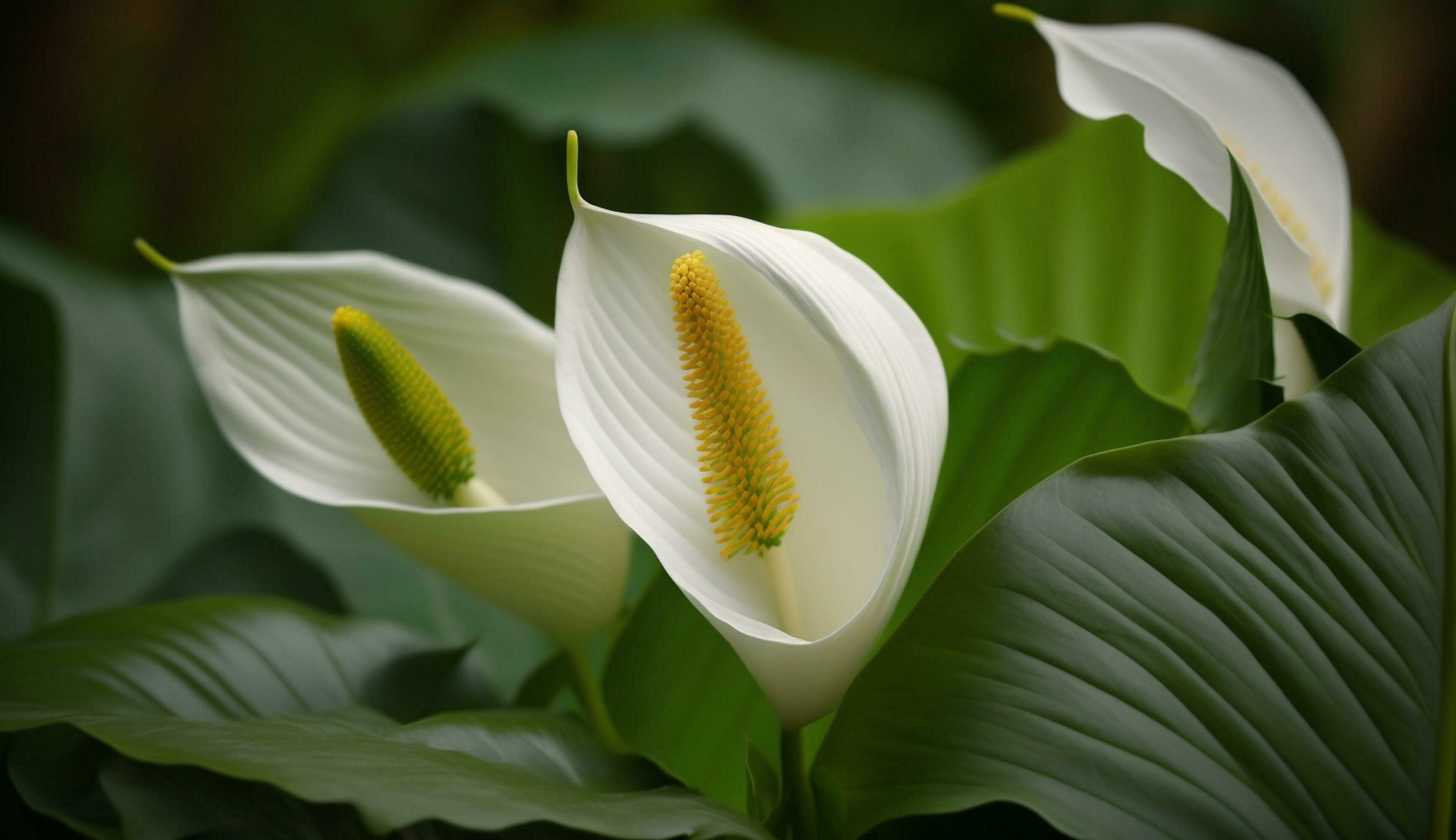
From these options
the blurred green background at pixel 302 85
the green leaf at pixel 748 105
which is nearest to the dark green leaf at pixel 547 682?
the green leaf at pixel 748 105

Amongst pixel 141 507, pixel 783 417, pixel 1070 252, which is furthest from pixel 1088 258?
pixel 141 507

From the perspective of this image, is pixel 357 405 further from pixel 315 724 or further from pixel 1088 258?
pixel 1088 258

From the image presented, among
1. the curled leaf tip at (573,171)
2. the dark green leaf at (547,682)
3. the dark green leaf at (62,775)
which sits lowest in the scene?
the dark green leaf at (547,682)

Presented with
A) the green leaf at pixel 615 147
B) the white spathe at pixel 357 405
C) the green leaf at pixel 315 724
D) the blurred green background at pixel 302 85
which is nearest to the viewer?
the green leaf at pixel 315 724

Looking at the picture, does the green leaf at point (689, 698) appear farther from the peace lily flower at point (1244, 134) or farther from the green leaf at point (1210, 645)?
the peace lily flower at point (1244, 134)

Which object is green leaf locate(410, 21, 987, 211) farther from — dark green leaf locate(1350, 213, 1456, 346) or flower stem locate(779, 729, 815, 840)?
flower stem locate(779, 729, 815, 840)

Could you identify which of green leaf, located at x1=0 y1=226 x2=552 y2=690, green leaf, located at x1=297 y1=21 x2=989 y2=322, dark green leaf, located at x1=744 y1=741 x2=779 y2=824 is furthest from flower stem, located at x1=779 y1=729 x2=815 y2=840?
green leaf, located at x1=297 y1=21 x2=989 y2=322

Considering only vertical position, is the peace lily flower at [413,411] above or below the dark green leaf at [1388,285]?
above
